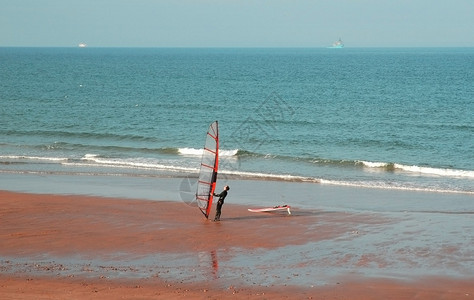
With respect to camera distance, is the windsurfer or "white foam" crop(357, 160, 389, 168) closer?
the windsurfer

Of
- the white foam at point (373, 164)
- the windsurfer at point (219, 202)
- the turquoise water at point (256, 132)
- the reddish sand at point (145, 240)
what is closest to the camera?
the reddish sand at point (145, 240)

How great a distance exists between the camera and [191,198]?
A: 21734 mm

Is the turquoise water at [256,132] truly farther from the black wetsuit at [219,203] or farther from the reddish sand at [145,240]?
the black wetsuit at [219,203]

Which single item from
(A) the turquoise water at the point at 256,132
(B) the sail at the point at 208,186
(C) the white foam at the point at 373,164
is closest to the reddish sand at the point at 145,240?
(B) the sail at the point at 208,186

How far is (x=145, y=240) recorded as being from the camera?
16.2 meters

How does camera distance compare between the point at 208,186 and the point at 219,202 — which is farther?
the point at 208,186

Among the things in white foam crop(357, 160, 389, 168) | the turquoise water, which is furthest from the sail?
white foam crop(357, 160, 389, 168)

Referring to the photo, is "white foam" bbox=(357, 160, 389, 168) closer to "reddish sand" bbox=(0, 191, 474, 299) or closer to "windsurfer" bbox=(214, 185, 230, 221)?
"reddish sand" bbox=(0, 191, 474, 299)

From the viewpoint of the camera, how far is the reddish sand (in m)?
12.4

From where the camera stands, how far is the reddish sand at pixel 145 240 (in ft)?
40.7

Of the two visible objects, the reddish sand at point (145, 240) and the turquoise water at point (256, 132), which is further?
the turquoise water at point (256, 132)

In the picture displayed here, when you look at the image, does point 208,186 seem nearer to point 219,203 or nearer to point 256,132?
point 219,203

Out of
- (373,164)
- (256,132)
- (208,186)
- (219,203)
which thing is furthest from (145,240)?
(256,132)

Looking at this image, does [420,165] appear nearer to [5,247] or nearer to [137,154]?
[137,154]
